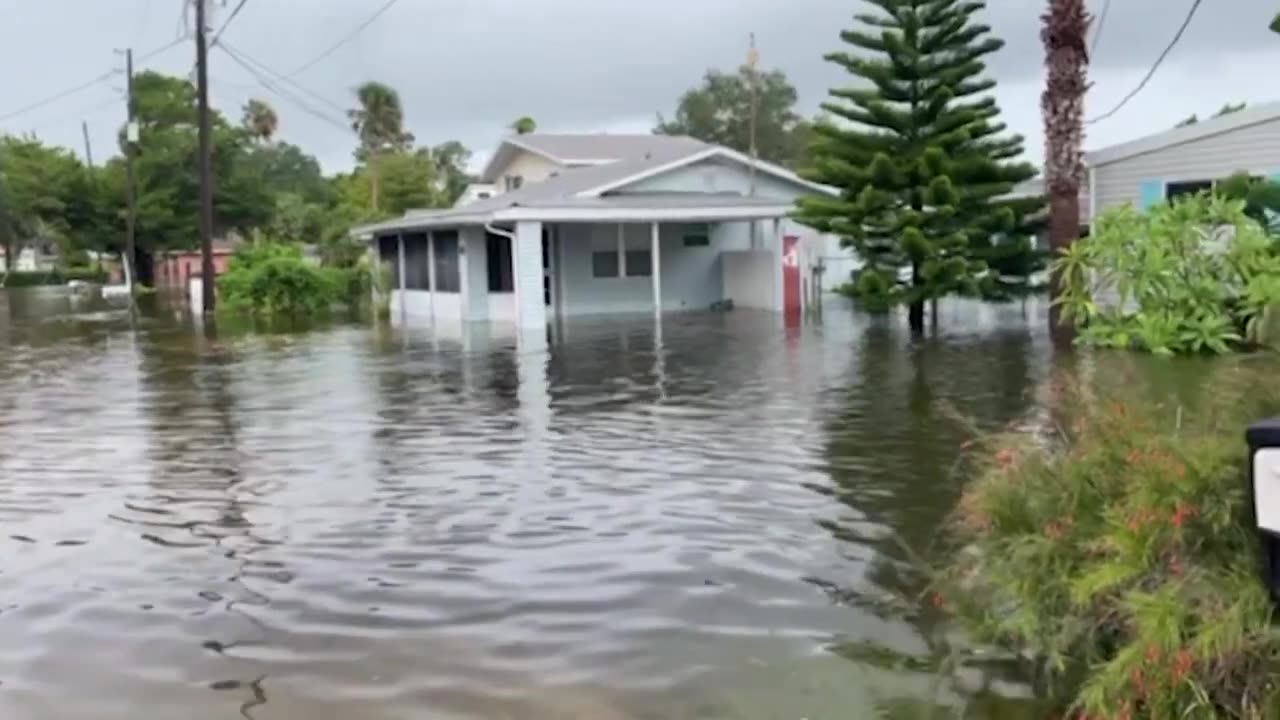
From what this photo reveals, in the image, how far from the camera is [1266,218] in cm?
1761

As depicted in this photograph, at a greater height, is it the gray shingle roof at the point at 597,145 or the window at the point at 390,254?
the gray shingle roof at the point at 597,145

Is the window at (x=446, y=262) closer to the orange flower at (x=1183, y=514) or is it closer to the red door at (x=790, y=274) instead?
the red door at (x=790, y=274)

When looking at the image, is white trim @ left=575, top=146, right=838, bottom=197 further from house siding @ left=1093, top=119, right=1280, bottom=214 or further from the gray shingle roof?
house siding @ left=1093, top=119, right=1280, bottom=214

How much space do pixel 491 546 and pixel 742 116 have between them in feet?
206

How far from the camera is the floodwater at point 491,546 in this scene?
5.51 meters

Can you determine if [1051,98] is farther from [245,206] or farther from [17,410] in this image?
[245,206]

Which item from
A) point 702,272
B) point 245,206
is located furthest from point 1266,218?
point 245,206

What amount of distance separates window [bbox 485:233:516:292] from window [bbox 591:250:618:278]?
2.33 m

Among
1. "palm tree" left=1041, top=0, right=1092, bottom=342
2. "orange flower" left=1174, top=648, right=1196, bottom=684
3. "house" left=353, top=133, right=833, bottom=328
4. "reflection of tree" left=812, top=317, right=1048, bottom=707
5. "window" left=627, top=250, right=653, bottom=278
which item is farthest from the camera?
"window" left=627, top=250, right=653, bottom=278

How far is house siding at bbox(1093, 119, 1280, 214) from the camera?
1920 cm

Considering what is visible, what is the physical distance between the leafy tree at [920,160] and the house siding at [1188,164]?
1.46 metres

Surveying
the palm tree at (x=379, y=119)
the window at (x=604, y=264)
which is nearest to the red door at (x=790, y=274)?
the window at (x=604, y=264)

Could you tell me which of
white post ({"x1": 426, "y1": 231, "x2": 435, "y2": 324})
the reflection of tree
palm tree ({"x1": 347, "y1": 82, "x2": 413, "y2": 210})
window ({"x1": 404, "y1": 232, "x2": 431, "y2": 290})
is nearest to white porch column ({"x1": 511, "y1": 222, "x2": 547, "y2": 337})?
white post ({"x1": 426, "y1": 231, "x2": 435, "y2": 324})

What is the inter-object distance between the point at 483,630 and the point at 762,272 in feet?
81.5
